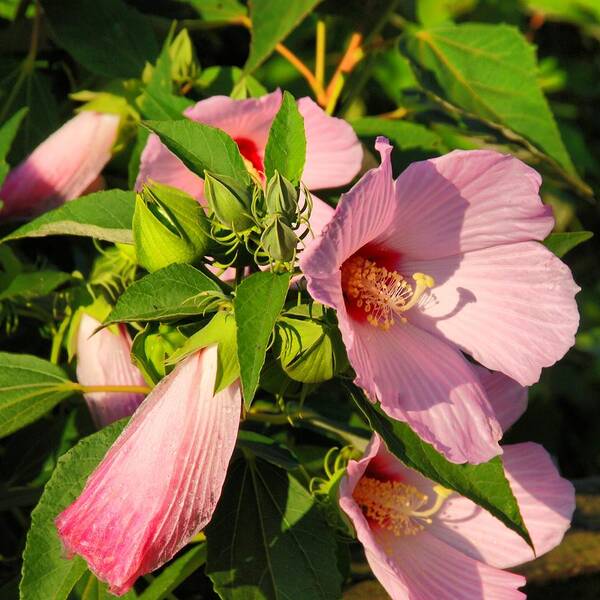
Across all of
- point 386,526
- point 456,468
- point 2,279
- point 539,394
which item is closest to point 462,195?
point 456,468

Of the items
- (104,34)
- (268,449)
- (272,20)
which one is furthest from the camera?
(104,34)

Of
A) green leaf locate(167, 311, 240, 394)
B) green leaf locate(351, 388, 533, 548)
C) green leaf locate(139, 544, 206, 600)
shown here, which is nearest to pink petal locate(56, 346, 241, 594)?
green leaf locate(167, 311, 240, 394)

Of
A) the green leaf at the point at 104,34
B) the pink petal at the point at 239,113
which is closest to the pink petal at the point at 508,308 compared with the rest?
the pink petal at the point at 239,113

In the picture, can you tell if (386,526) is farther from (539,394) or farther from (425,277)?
(539,394)

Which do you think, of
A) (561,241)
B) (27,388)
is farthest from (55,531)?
(561,241)

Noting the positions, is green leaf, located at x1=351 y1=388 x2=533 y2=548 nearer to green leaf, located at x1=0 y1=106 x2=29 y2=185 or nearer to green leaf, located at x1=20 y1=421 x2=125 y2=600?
green leaf, located at x1=20 y1=421 x2=125 y2=600

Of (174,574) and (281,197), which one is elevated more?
(281,197)

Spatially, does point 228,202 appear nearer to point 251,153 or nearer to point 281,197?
point 281,197
